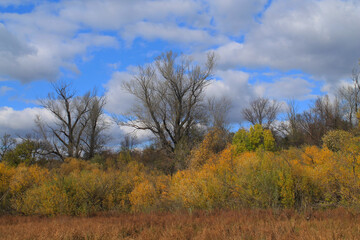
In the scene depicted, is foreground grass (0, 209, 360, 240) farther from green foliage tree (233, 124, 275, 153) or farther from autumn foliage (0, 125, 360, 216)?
green foliage tree (233, 124, 275, 153)

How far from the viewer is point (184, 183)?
10.2 metres

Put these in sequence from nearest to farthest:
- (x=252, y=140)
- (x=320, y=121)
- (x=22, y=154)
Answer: (x=252, y=140) → (x=22, y=154) → (x=320, y=121)

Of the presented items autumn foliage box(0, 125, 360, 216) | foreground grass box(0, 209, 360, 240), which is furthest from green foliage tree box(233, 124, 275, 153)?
foreground grass box(0, 209, 360, 240)

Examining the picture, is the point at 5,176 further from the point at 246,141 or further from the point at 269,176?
the point at 246,141

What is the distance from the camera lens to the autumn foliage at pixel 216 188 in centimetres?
816

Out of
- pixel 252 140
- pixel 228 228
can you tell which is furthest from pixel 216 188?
pixel 252 140

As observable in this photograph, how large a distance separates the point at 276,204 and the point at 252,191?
815 mm

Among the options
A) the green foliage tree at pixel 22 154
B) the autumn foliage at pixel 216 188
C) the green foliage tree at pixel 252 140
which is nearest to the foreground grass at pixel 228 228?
the autumn foliage at pixel 216 188

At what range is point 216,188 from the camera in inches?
357

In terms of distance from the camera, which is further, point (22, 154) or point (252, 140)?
point (22, 154)

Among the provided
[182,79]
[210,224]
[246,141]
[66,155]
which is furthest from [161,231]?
[66,155]

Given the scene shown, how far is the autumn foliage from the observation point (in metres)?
8.16

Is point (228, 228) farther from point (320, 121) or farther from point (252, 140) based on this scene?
point (320, 121)

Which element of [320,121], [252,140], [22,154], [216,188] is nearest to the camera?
[216,188]
